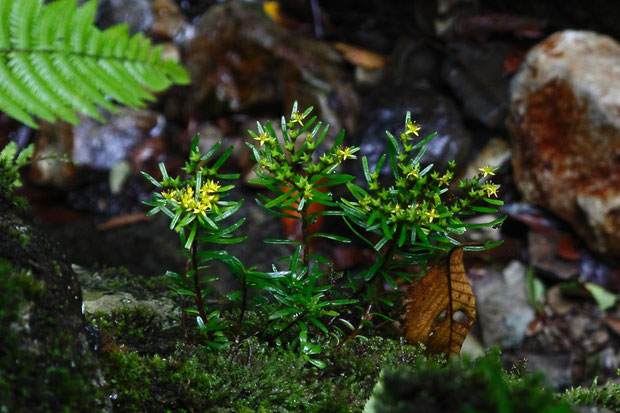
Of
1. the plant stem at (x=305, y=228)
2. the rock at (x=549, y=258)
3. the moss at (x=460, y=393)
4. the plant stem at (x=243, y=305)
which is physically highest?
the moss at (x=460, y=393)

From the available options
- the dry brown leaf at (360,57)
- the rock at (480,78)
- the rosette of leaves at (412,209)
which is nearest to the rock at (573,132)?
the rock at (480,78)

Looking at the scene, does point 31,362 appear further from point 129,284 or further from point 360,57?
point 360,57

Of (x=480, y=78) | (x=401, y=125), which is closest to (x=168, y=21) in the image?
(x=401, y=125)

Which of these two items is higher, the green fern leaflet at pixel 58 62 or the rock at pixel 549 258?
the green fern leaflet at pixel 58 62

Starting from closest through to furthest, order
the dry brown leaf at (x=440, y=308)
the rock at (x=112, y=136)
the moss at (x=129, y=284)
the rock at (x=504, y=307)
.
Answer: the dry brown leaf at (x=440, y=308), the moss at (x=129, y=284), the rock at (x=504, y=307), the rock at (x=112, y=136)

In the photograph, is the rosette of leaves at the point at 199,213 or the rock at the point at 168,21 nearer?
the rosette of leaves at the point at 199,213

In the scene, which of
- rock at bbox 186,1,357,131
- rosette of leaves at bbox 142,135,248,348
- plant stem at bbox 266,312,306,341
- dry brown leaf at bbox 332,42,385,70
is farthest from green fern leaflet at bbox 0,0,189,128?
dry brown leaf at bbox 332,42,385,70

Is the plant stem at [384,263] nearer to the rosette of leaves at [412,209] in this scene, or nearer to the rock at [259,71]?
the rosette of leaves at [412,209]

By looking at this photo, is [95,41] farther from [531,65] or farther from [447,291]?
[531,65]
